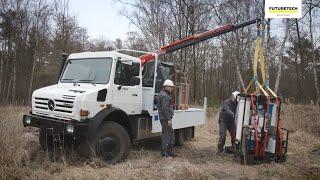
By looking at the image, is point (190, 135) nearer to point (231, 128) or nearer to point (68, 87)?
point (231, 128)

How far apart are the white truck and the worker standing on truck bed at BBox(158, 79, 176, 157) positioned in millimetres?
523

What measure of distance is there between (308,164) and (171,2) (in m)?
16.1

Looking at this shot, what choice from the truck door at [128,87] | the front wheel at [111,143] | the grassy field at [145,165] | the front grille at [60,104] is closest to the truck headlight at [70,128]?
the front grille at [60,104]

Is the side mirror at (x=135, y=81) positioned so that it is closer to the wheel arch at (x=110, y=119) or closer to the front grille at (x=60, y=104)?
the wheel arch at (x=110, y=119)

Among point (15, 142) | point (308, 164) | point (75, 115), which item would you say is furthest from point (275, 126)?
point (15, 142)

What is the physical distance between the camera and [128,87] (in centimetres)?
935

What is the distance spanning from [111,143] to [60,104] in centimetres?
141

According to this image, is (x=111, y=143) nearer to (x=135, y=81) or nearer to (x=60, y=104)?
(x=60, y=104)

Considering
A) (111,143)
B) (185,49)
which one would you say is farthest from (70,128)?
(185,49)

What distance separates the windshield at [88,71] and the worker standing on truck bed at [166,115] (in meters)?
1.46

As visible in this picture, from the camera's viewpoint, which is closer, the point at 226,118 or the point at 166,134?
the point at 166,134

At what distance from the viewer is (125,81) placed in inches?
365

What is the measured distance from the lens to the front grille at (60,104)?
26.6ft

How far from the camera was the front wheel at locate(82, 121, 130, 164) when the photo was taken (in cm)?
833
